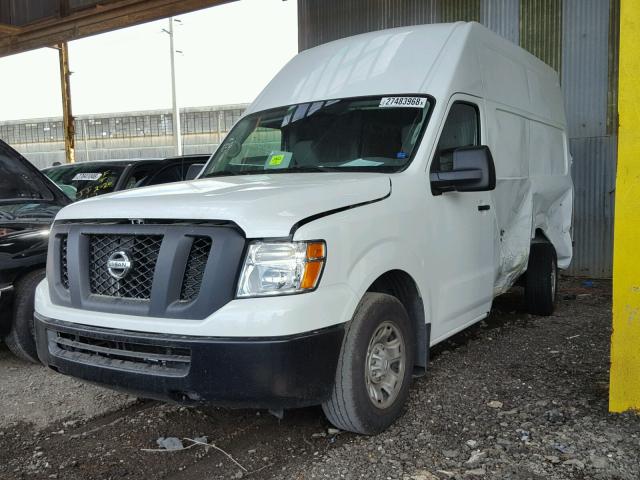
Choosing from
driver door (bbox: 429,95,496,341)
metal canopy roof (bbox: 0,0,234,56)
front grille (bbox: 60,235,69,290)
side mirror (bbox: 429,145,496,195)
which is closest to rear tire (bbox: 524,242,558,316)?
driver door (bbox: 429,95,496,341)

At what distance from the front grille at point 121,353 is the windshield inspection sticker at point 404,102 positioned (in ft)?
6.96

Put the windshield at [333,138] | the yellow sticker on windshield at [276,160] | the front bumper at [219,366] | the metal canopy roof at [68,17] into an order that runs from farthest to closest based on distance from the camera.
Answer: the metal canopy roof at [68,17] → the yellow sticker on windshield at [276,160] → the windshield at [333,138] → the front bumper at [219,366]

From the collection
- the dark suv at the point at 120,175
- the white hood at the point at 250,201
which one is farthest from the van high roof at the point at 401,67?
the dark suv at the point at 120,175

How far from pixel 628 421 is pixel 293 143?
260 cm

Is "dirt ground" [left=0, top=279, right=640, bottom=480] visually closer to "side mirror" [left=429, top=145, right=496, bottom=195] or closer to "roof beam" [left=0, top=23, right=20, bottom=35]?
"side mirror" [left=429, top=145, right=496, bottom=195]

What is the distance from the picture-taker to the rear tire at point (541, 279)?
19.7 ft

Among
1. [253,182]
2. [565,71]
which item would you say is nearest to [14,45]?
[565,71]

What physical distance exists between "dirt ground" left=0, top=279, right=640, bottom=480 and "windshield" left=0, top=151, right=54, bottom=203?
4.90ft

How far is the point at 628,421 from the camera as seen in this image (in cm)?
331

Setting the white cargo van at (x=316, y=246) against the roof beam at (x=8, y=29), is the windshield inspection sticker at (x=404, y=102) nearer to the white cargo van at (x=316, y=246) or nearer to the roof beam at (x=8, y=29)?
the white cargo van at (x=316, y=246)

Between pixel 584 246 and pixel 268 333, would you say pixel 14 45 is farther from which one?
pixel 268 333

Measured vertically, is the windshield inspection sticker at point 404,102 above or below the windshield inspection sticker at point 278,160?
above

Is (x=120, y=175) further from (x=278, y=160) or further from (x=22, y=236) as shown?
(x=278, y=160)

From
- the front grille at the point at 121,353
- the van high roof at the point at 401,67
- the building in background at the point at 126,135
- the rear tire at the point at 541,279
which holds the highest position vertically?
the building in background at the point at 126,135
